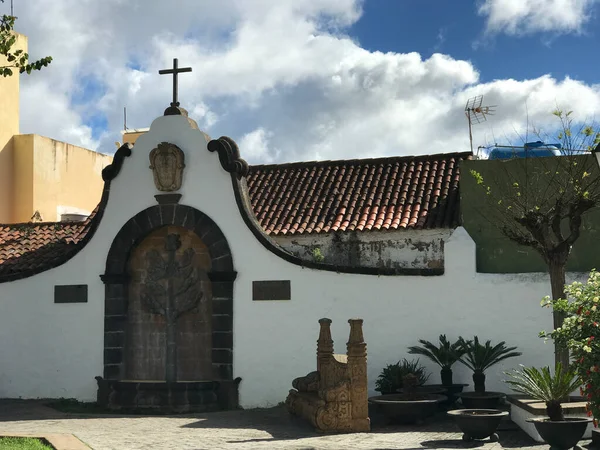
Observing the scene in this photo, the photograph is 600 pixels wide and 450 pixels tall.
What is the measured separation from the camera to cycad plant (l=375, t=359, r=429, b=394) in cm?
1513

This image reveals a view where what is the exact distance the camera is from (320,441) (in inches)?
479

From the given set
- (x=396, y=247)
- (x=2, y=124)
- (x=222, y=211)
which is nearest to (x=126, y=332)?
(x=222, y=211)

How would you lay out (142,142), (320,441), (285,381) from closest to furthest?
(320,441) → (285,381) → (142,142)

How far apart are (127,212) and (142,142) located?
4.64 feet

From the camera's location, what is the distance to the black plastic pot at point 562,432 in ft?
35.2

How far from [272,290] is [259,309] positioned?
0.44 m

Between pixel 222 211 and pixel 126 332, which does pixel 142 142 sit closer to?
pixel 222 211

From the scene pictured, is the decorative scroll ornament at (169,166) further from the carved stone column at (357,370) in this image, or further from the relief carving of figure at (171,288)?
the carved stone column at (357,370)

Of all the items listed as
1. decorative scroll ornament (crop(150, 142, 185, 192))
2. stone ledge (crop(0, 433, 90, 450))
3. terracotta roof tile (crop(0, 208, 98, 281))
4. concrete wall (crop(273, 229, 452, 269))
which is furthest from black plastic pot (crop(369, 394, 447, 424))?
terracotta roof tile (crop(0, 208, 98, 281))

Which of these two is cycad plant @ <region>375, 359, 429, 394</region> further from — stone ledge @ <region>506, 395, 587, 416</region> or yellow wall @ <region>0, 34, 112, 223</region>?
yellow wall @ <region>0, 34, 112, 223</region>

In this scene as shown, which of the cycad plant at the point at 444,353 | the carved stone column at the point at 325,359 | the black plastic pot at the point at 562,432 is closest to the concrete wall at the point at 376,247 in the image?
the cycad plant at the point at 444,353

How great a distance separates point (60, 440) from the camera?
1163 cm

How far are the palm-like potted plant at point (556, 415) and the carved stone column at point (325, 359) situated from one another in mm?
2837

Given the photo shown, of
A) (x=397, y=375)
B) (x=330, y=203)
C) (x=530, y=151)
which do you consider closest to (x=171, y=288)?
(x=330, y=203)
